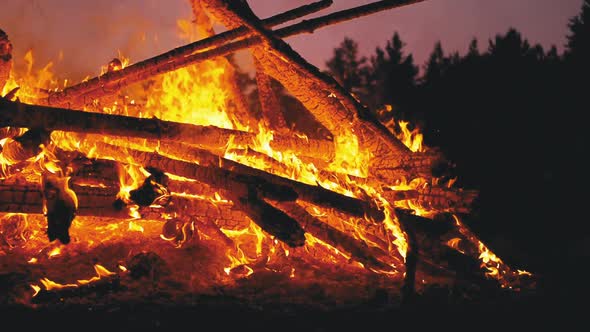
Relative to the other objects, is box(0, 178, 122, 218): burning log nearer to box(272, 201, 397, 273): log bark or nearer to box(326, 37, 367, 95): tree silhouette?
box(272, 201, 397, 273): log bark

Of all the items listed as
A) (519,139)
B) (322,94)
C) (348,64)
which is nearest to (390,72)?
(348,64)

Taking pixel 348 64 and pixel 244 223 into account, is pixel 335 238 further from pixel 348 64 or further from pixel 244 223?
pixel 348 64

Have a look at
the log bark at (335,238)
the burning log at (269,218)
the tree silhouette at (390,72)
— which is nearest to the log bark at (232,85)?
the log bark at (335,238)

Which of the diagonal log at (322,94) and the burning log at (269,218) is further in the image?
the diagonal log at (322,94)

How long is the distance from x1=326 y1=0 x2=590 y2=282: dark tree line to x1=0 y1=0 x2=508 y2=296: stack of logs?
1848mm

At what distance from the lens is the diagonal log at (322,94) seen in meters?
4.55

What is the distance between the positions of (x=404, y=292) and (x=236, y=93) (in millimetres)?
4133

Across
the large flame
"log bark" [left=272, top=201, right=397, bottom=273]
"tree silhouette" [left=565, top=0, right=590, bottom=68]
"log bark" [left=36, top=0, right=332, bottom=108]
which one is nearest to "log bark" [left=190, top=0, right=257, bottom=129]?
"log bark" [left=36, top=0, right=332, bottom=108]

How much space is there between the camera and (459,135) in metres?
8.62

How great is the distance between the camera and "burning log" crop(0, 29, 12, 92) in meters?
4.15

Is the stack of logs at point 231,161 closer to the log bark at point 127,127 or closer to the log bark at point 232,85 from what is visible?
the log bark at point 127,127

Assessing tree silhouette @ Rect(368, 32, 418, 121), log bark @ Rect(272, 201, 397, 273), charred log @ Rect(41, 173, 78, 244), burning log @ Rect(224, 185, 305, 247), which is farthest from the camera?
tree silhouette @ Rect(368, 32, 418, 121)

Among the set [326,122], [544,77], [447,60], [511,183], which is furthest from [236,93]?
[447,60]

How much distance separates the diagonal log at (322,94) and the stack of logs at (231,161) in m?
0.01
